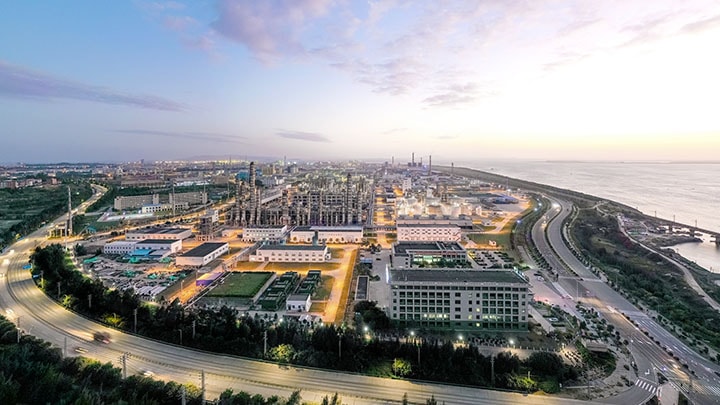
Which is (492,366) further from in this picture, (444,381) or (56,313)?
(56,313)

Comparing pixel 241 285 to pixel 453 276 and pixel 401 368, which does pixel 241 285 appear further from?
pixel 401 368

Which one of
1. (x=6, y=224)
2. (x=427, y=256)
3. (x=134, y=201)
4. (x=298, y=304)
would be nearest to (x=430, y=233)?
(x=427, y=256)

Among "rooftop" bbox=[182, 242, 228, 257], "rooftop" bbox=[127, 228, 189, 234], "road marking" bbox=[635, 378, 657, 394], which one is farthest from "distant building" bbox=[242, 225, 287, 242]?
"road marking" bbox=[635, 378, 657, 394]

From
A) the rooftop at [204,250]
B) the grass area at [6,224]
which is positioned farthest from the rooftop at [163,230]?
the grass area at [6,224]

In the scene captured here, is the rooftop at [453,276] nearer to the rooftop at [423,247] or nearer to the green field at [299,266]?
the rooftop at [423,247]

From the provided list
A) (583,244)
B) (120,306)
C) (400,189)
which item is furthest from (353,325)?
(400,189)

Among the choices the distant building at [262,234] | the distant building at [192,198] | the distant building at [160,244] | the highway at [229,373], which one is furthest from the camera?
the distant building at [192,198]
